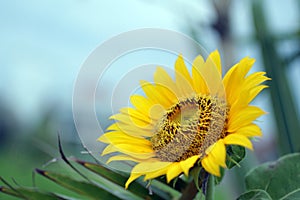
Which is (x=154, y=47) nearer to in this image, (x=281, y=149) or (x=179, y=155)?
(x=179, y=155)

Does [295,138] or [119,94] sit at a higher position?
[119,94]

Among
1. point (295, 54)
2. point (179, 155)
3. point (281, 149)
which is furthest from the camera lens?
point (295, 54)

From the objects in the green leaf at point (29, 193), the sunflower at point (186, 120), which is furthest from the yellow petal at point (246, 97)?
the green leaf at point (29, 193)

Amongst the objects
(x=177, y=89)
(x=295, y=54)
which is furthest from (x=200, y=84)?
(x=295, y=54)

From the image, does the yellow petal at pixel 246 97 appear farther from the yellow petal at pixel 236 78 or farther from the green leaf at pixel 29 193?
the green leaf at pixel 29 193

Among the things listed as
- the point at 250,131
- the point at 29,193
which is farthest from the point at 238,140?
the point at 29,193

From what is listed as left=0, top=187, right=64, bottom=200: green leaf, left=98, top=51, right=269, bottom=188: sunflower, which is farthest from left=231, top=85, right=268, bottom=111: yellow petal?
left=0, top=187, right=64, bottom=200: green leaf
